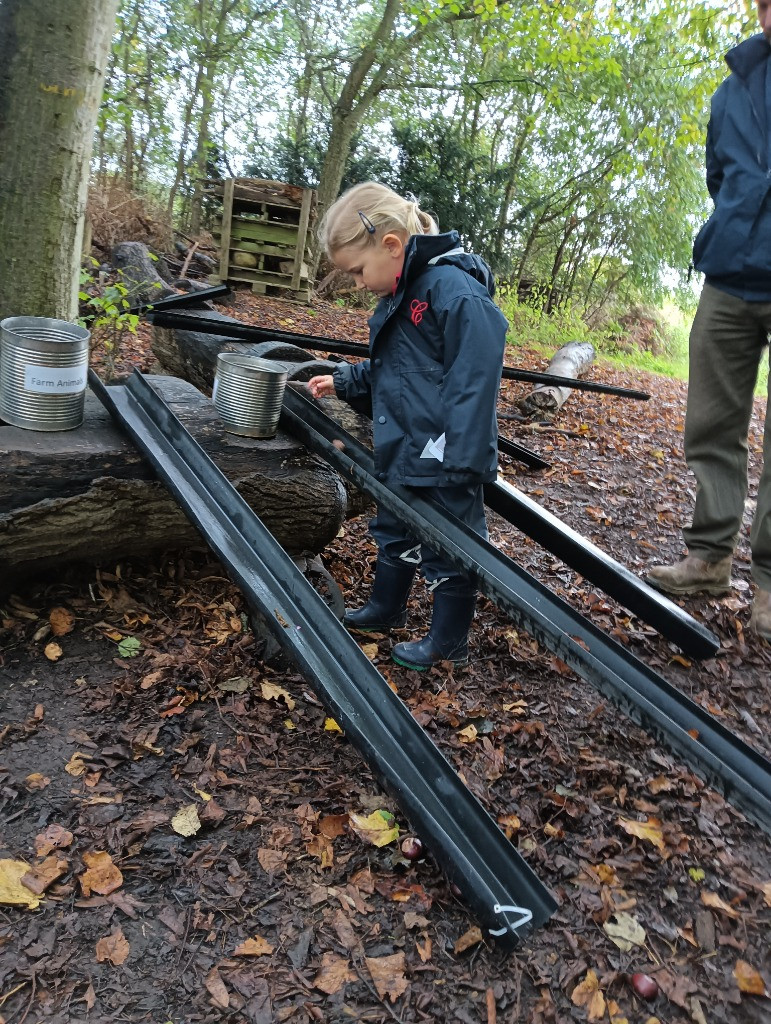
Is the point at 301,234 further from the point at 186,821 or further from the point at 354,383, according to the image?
the point at 186,821

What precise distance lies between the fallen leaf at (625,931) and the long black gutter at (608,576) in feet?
3.53

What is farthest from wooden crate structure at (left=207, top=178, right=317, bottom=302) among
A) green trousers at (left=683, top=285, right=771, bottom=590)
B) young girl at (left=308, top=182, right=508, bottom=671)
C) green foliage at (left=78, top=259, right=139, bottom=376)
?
young girl at (left=308, top=182, right=508, bottom=671)

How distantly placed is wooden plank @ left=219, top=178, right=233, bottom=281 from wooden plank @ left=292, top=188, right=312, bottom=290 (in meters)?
0.94

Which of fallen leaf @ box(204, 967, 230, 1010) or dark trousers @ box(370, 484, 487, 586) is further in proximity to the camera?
dark trousers @ box(370, 484, 487, 586)

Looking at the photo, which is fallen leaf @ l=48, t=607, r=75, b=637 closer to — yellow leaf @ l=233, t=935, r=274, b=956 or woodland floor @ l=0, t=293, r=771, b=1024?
woodland floor @ l=0, t=293, r=771, b=1024

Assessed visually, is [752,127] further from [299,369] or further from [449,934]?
[449,934]

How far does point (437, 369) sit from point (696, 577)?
1982mm

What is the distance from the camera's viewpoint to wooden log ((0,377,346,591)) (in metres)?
2.64

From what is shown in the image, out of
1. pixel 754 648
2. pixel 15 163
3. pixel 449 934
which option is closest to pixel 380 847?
pixel 449 934

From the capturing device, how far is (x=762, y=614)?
3.46 metres

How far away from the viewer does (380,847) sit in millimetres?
2127

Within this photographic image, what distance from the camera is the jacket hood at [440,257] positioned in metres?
2.65

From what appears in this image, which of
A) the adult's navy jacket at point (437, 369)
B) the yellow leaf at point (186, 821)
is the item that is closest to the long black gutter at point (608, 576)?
the adult's navy jacket at point (437, 369)

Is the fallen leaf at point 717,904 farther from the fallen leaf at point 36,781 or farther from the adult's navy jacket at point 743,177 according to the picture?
the adult's navy jacket at point 743,177
